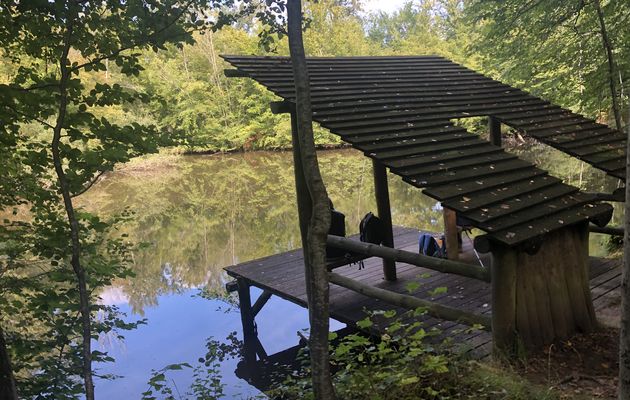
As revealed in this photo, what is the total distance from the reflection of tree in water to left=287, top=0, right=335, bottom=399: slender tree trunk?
25.7 feet

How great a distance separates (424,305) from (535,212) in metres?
1.25

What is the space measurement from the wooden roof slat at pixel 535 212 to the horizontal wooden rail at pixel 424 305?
780 mm

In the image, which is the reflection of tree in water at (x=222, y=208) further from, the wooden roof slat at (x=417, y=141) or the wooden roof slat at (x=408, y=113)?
the wooden roof slat at (x=417, y=141)

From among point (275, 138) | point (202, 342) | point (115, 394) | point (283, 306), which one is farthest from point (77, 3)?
point (275, 138)

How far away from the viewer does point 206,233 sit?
1485 centimetres

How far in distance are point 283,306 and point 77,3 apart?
682 centimetres

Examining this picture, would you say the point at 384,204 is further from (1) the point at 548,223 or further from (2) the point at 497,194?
(1) the point at 548,223

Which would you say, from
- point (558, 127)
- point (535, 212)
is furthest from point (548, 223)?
point (558, 127)

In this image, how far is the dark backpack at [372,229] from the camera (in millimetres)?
5965

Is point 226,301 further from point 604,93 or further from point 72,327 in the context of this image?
point 604,93

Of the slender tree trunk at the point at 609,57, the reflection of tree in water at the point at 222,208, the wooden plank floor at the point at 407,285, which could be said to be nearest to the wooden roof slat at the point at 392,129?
the wooden plank floor at the point at 407,285

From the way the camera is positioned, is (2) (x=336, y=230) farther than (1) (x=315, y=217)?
Yes

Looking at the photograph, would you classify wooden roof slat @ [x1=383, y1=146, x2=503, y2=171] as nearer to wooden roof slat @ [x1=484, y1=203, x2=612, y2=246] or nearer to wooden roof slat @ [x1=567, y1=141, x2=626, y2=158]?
wooden roof slat @ [x1=484, y1=203, x2=612, y2=246]

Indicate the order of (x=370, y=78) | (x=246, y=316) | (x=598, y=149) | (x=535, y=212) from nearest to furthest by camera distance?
(x=535, y=212) → (x=598, y=149) → (x=370, y=78) → (x=246, y=316)
